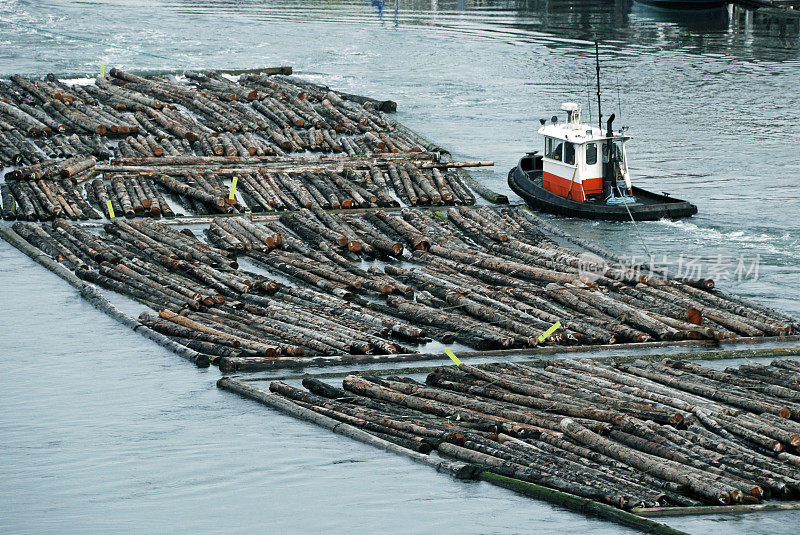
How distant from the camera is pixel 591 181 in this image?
38.1 metres

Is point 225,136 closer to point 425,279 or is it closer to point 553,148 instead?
point 553,148

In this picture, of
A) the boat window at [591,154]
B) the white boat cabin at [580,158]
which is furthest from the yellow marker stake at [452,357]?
the boat window at [591,154]

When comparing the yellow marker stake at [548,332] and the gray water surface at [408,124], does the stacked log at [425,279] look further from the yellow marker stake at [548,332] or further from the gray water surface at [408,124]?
the gray water surface at [408,124]

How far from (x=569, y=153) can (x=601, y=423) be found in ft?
62.2

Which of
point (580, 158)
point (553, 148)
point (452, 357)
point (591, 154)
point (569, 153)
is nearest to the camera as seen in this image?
point (452, 357)

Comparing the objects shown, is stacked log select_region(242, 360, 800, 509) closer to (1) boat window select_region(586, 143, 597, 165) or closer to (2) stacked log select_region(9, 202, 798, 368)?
(2) stacked log select_region(9, 202, 798, 368)

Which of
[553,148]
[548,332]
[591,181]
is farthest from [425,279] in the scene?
[553,148]

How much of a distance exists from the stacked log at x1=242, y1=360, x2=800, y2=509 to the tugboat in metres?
13.9

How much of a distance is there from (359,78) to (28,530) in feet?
170

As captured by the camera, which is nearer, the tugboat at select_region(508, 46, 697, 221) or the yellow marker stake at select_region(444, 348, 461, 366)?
the yellow marker stake at select_region(444, 348, 461, 366)

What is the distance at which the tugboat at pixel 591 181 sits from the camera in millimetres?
37156

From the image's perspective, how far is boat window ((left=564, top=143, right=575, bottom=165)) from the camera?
123 ft

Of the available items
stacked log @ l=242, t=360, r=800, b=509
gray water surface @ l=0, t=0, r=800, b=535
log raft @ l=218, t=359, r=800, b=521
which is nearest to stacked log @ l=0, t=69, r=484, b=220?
gray water surface @ l=0, t=0, r=800, b=535

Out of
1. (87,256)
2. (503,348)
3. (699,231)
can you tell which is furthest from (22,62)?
(503,348)
